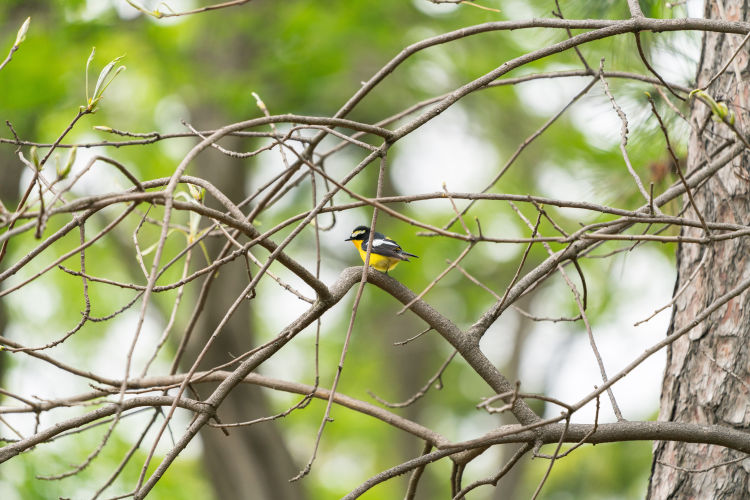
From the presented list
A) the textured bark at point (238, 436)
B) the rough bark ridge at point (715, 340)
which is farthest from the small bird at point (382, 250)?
the textured bark at point (238, 436)

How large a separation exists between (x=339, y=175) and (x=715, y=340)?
893 cm

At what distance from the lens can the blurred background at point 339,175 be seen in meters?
6.34

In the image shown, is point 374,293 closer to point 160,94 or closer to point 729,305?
point 160,94

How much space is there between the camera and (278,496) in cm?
884

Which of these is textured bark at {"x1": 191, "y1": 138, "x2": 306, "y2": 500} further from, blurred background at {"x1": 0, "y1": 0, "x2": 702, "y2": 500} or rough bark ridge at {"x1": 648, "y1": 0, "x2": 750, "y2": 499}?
rough bark ridge at {"x1": 648, "y1": 0, "x2": 750, "y2": 499}

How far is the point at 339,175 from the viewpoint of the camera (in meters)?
11.7

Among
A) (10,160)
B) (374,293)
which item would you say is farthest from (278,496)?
(10,160)

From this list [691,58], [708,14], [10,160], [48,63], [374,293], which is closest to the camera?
[708,14]

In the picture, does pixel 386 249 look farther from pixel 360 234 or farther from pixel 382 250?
pixel 360 234

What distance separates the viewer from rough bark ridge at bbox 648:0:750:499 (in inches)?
117

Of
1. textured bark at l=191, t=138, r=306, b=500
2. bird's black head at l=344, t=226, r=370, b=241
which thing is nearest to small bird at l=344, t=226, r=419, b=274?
bird's black head at l=344, t=226, r=370, b=241

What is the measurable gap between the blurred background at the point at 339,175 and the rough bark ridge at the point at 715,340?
636 millimetres

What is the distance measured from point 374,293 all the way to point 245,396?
341 cm

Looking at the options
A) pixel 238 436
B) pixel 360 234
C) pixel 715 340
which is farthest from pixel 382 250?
pixel 238 436
